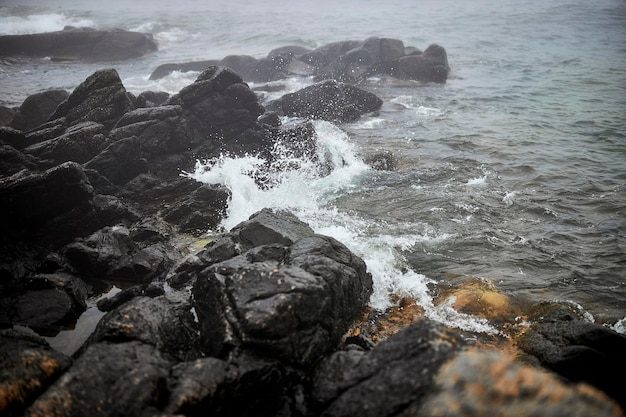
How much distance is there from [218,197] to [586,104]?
73.3 ft

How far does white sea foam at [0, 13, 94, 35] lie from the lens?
51.4 meters

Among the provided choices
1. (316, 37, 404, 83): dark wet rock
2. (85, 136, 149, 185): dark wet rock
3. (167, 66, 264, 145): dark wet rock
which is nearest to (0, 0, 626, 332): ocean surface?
(316, 37, 404, 83): dark wet rock

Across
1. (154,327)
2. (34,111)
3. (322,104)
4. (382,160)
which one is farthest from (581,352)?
(34,111)

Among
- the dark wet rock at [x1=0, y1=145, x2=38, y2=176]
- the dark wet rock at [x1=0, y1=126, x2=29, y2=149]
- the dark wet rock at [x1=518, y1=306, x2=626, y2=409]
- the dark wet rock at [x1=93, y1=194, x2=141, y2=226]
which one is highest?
the dark wet rock at [x1=0, y1=126, x2=29, y2=149]

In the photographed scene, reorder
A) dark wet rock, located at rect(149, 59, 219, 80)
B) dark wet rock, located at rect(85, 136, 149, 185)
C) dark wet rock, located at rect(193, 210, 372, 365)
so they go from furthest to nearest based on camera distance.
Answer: dark wet rock, located at rect(149, 59, 219, 80), dark wet rock, located at rect(85, 136, 149, 185), dark wet rock, located at rect(193, 210, 372, 365)

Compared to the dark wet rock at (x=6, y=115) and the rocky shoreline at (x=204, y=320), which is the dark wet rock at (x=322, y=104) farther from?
the dark wet rock at (x=6, y=115)

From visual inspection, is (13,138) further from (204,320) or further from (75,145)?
(204,320)

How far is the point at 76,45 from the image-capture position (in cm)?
A: 3756

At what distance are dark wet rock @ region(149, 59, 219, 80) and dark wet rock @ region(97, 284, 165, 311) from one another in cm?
2811

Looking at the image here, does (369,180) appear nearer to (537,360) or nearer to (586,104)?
(537,360)

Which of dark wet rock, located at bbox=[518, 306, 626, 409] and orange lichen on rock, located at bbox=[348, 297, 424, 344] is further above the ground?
dark wet rock, located at bbox=[518, 306, 626, 409]

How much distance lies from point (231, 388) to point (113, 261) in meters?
5.44

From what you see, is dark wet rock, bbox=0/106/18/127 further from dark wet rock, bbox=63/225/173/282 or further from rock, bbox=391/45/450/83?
rock, bbox=391/45/450/83

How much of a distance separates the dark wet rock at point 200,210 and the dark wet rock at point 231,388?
6363 mm
